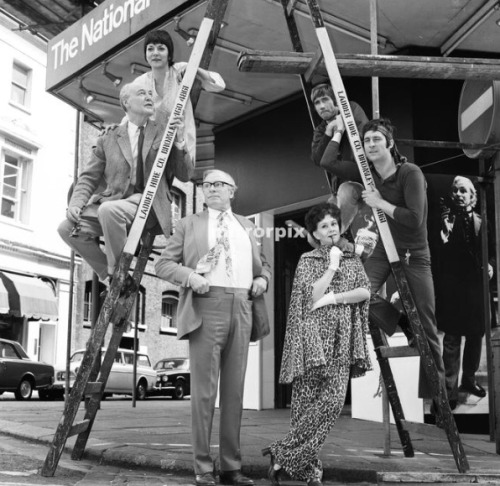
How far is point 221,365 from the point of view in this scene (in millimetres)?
4645

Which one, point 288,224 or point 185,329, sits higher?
point 288,224

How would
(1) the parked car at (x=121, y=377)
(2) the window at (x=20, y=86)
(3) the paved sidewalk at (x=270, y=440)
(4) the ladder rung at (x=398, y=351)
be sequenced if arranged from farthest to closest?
(2) the window at (x=20, y=86) < (1) the parked car at (x=121, y=377) < (4) the ladder rung at (x=398, y=351) < (3) the paved sidewalk at (x=270, y=440)

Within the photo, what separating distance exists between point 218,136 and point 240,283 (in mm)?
6006

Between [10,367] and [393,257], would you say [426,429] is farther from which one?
[10,367]

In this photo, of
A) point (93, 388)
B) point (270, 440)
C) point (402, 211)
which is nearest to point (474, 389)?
point (270, 440)

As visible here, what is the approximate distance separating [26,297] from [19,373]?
442cm

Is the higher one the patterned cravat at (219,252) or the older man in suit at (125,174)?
the older man in suit at (125,174)

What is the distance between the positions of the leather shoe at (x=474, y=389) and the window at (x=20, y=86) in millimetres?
19106

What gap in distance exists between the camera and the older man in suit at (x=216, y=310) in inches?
176

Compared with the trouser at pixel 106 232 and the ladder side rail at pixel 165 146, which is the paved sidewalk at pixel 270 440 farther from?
the ladder side rail at pixel 165 146

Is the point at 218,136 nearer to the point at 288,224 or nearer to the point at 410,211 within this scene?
the point at 288,224

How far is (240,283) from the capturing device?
15.2 ft

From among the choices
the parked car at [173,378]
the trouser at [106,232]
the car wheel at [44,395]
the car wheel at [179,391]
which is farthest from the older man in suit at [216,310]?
the car wheel at [179,391]

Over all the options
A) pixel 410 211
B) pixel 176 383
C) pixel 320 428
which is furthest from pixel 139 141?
pixel 176 383
